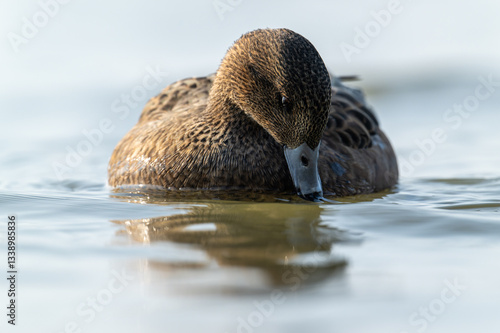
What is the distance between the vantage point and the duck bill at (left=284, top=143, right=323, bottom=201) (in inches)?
234

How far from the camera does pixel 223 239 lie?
16.0ft

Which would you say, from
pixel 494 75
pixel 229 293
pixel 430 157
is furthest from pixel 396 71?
pixel 229 293

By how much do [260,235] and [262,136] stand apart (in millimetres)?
1618

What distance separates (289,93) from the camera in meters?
5.82

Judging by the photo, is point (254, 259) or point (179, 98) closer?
point (254, 259)

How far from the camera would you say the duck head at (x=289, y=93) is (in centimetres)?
571

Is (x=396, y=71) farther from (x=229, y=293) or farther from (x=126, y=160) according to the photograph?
(x=229, y=293)

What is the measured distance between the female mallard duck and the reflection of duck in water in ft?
1.34

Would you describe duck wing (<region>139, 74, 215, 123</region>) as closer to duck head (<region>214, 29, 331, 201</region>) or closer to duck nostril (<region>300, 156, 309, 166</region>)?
duck head (<region>214, 29, 331, 201</region>)
